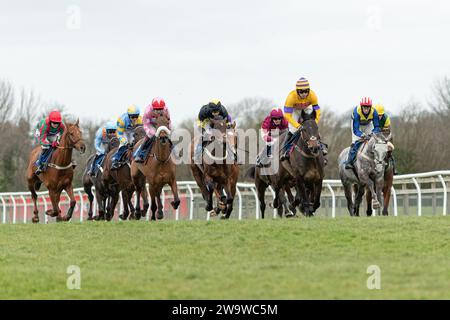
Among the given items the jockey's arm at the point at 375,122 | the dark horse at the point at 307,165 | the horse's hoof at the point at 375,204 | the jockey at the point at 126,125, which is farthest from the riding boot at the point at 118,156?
the horse's hoof at the point at 375,204

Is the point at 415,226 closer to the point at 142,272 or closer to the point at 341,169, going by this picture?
the point at 142,272

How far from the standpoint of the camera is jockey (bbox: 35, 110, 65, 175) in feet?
67.2

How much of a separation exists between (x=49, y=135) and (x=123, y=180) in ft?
5.43

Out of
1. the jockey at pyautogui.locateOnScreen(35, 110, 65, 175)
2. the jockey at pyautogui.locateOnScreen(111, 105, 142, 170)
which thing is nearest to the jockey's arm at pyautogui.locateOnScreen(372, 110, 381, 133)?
the jockey at pyautogui.locateOnScreen(111, 105, 142, 170)

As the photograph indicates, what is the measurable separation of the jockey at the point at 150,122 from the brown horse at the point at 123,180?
1186 mm

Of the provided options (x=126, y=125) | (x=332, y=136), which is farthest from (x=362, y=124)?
(x=332, y=136)

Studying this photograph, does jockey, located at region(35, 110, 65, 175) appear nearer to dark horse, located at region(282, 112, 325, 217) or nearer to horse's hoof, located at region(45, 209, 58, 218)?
horse's hoof, located at region(45, 209, 58, 218)

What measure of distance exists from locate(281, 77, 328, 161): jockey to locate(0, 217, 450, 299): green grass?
2.53 m

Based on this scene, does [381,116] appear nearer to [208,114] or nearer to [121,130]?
[208,114]

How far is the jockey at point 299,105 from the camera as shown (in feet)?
59.1

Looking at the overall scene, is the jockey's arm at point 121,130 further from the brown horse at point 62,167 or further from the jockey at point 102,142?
the jockey at point 102,142

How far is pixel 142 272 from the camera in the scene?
11734 millimetres

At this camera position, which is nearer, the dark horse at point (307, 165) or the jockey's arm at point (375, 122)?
the dark horse at point (307, 165)

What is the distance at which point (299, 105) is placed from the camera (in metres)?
18.1
